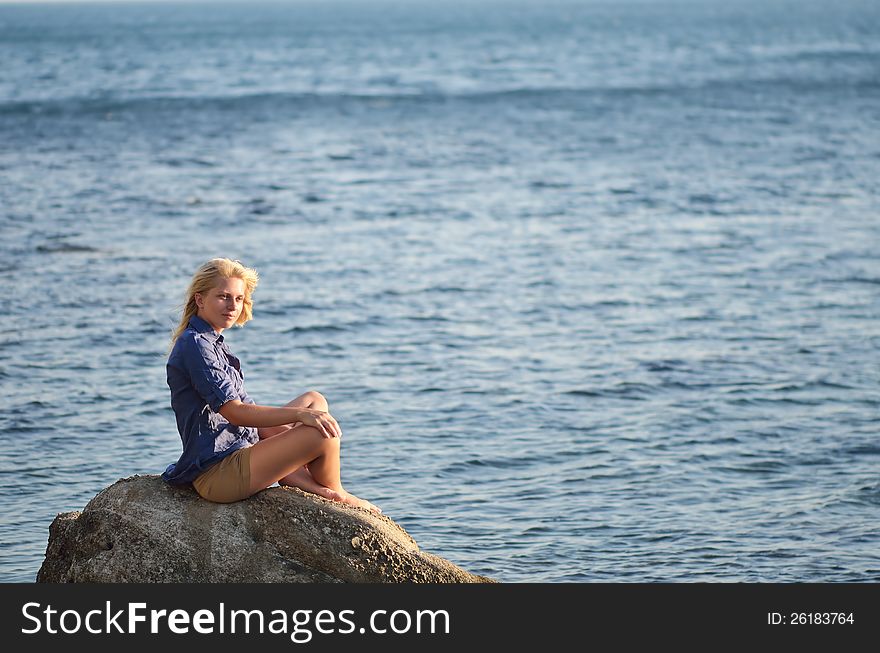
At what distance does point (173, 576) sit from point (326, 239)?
17.0m

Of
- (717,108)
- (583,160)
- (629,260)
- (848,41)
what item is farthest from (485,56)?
(629,260)

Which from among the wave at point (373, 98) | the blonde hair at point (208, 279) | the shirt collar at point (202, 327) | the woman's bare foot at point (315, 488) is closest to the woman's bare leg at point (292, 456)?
the woman's bare foot at point (315, 488)

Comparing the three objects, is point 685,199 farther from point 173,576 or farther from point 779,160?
point 173,576

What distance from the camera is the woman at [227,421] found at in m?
7.70

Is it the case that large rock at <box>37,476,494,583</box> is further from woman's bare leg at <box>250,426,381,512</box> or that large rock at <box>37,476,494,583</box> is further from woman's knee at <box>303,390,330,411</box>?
woman's knee at <box>303,390,330,411</box>

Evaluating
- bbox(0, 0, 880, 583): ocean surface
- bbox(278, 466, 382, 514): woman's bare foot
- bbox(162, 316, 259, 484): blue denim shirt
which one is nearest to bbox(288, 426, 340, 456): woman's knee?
bbox(278, 466, 382, 514): woman's bare foot

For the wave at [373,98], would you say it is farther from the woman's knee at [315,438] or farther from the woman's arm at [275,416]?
the woman's knee at [315,438]

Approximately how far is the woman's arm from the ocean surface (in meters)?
2.88

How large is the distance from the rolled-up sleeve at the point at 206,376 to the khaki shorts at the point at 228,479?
1.00 feet

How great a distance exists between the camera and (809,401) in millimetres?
14891

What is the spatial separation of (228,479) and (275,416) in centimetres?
45

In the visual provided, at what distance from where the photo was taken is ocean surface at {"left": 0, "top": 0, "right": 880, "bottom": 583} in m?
11.8

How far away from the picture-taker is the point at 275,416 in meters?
7.66

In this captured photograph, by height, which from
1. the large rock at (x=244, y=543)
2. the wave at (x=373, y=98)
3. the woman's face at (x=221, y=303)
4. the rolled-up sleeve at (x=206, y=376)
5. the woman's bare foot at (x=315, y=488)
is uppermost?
the wave at (x=373, y=98)
